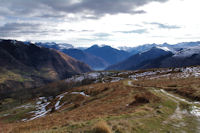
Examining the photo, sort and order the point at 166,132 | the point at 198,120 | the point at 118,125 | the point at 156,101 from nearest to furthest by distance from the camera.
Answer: the point at 166,132
the point at 118,125
the point at 198,120
the point at 156,101

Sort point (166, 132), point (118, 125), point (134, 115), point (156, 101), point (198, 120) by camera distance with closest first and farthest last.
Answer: point (166, 132)
point (118, 125)
point (198, 120)
point (134, 115)
point (156, 101)

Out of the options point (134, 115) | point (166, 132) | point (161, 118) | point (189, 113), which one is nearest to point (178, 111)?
point (189, 113)

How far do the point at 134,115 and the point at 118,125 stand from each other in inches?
179

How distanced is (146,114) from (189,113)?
6.37m

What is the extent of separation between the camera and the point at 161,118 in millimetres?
17453

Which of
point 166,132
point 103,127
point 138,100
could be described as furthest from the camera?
point 138,100

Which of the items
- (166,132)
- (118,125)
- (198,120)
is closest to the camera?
(166,132)

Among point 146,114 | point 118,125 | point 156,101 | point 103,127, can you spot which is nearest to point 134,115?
point 146,114

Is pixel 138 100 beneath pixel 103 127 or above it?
beneath

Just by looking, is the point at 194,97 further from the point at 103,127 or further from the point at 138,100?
the point at 103,127

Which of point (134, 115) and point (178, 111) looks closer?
point (134, 115)

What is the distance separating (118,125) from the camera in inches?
575

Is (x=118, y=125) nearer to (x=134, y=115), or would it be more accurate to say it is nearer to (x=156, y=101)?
(x=134, y=115)

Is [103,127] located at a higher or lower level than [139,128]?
higher
